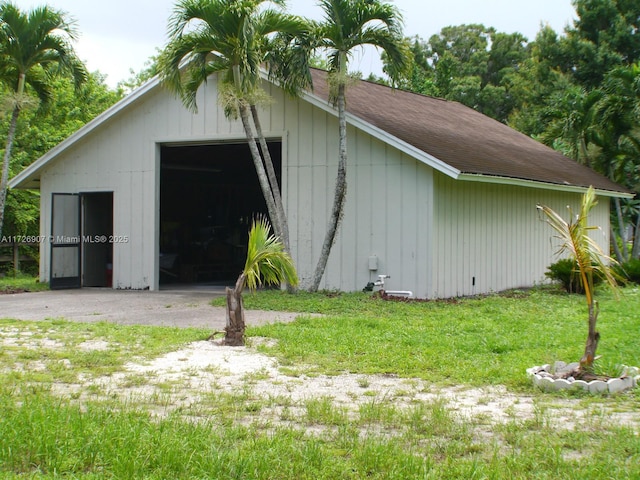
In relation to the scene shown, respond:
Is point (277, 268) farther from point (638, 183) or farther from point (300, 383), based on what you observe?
point (638, 183)

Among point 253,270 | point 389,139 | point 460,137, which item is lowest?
point 253,270

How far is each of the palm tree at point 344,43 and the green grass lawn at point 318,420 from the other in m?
5.18

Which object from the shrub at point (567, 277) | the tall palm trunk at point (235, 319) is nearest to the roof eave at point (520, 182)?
the shrub at point (567, 277)

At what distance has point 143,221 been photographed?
716 inches

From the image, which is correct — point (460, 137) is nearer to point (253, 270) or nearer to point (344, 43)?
point (344, 43)

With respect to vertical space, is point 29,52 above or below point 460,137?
above

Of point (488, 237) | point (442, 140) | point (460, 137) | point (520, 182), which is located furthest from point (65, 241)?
point (520, 182)

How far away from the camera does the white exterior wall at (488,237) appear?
50.5 feet

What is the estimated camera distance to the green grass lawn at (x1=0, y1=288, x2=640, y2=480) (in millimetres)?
4836

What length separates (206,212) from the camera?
25.6 metres

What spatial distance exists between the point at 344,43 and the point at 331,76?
0.66m

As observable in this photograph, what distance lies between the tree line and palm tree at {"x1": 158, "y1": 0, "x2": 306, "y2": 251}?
0.07ft

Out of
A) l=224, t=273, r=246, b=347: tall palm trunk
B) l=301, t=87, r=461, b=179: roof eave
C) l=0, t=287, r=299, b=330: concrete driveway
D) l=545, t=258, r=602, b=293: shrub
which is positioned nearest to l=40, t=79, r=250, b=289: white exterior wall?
l=0, t=287, r=299, b=330: concrete driveway

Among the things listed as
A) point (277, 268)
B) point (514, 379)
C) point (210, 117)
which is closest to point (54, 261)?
point (210, 117)
